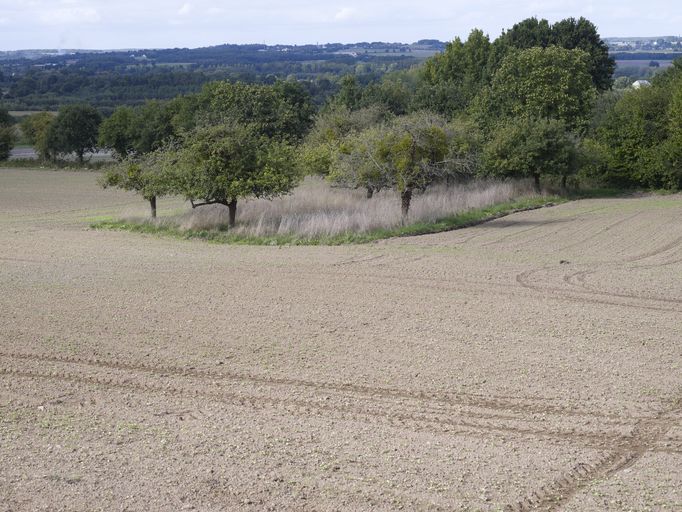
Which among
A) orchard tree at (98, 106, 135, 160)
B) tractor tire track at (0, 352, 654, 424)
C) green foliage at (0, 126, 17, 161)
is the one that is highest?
tractor tire track at (0, 352, 654, 424)

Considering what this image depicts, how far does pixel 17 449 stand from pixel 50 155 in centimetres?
7663

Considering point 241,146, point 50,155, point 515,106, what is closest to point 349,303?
point 241,146

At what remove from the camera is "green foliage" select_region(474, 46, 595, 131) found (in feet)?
180

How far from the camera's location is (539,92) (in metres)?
55.0

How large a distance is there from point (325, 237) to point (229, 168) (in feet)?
15.4

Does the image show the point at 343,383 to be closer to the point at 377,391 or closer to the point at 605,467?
the point at 377,391

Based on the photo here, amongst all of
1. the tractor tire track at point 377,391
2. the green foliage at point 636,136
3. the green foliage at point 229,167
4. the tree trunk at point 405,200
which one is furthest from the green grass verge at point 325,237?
the tractor tire track at point 377,391

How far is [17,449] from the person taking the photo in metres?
10.3

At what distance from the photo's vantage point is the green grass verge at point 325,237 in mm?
28812

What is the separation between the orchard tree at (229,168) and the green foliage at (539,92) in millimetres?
23858

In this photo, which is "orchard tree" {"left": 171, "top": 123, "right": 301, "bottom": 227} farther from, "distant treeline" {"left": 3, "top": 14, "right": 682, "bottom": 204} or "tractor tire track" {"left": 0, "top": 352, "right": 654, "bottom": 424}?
"tractor tire track" {"left": 0, "top": 352, "right": 654, "bottom": 424}

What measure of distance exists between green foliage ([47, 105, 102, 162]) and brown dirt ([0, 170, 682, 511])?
56972 millimetres

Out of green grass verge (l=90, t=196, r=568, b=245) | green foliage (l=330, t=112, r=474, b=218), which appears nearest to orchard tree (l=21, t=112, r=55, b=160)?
green grass verge (l=90, t=196, r=568, b=245)

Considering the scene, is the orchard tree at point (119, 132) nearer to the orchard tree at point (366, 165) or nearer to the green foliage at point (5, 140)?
the green foliage at point (5, 140)
